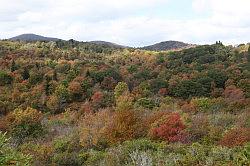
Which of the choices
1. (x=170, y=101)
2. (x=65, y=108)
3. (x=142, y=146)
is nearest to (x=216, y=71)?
(x=170, y=101)

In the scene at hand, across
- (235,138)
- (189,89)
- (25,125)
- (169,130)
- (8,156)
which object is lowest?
(189,89)

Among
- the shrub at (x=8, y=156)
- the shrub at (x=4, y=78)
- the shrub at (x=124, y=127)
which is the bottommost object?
the shrub at (x=124, y=127)

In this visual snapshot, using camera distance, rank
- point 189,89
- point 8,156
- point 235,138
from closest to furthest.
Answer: point 8,156 → point 235,138 → point 189,89

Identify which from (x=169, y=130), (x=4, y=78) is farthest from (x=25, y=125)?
(x=4, y=78)

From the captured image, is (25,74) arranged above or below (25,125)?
above

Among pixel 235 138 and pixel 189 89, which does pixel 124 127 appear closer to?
pixel 235 138

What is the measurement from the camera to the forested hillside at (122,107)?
27.1 metres

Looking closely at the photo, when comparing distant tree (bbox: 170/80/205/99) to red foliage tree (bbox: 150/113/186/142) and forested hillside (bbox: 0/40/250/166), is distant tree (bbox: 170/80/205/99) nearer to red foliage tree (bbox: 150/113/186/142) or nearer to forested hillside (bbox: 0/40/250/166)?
forested hillside (bbox: 0/40/250/166)

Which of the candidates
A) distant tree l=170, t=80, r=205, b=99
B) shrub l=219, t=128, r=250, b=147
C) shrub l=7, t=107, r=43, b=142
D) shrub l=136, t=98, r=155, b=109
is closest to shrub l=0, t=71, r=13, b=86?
shrub l=136, t=98, r=155, b=109

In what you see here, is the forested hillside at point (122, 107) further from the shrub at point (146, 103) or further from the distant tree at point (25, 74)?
the shrub at point (146, 103)

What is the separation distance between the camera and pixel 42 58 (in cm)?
11081

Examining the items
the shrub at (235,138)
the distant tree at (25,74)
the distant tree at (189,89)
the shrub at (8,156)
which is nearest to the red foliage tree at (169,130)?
the shrub at (235,138)

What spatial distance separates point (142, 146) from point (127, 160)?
3.60m

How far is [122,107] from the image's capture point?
139 ft
